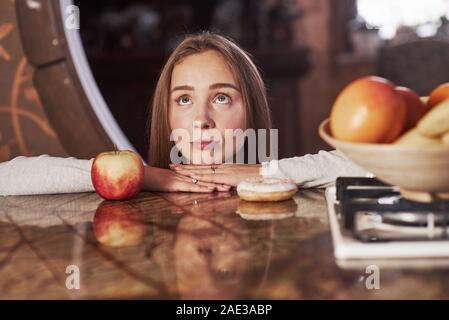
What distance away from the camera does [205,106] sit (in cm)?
161

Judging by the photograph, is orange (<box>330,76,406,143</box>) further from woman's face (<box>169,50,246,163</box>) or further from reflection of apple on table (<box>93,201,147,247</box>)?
woman's face (<box>169,50,246,163</box>)

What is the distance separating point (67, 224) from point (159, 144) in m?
0.77

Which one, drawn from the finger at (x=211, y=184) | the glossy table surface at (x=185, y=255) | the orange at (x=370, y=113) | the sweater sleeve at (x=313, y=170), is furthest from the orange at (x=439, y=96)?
the finger at (x=211, y=184)

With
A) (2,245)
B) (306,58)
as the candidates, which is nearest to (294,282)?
(2,245)

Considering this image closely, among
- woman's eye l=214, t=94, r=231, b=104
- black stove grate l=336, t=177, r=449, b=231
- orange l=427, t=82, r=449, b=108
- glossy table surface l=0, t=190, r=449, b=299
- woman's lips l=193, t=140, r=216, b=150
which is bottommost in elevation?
glossy table surface l=0, t=190, r=449, b=299

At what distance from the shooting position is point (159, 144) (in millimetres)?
1810

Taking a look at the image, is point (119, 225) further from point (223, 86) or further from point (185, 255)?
point (223, 86)

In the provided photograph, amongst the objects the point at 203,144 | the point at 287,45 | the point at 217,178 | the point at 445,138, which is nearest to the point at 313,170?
the point at 217,178

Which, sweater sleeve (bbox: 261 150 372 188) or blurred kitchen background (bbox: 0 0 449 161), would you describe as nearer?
sweater sleeve (bbox: 261 150 372 188)

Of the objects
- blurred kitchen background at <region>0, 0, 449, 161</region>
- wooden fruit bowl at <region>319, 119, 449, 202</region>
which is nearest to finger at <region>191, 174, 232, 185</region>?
wooden fruit bowl at <region>319, 119, 449, 202</region>

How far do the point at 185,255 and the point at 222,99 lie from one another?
85cm

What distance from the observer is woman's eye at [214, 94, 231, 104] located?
5.39 ft

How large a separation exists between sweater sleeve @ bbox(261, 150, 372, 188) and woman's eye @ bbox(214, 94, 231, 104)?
30 centimetres
